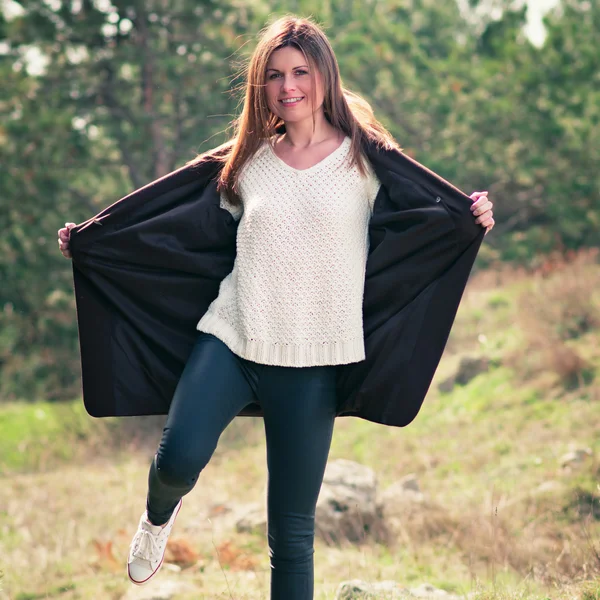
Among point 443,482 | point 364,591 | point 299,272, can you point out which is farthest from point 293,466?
point 443,482

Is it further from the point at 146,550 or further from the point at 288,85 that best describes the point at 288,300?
the point at 146,550

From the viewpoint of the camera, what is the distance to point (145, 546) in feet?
11.8

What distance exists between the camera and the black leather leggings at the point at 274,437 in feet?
10.4

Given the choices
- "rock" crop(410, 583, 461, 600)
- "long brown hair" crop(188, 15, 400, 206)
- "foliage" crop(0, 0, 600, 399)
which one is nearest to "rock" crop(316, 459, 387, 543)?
"rock" crop(410, 583, 461, 600)

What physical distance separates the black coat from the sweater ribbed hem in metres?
0.15

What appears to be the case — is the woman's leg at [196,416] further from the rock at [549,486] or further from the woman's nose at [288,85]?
the rock at [549,486]

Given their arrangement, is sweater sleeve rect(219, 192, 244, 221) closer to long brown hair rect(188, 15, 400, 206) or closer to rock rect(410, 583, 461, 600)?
long brown hair rect(188, 15, 400, 206)

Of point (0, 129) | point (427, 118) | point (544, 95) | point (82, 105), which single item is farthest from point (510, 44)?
point (0, 129)

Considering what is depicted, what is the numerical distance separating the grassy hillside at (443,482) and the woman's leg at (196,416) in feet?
3.76

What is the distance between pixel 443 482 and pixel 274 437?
5.10 m

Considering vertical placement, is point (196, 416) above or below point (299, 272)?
below

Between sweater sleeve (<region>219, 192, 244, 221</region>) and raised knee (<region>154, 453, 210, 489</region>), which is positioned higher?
sweater sleeve (<region>219, 192, 244, 221</region>)

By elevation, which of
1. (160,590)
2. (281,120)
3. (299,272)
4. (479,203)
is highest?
(281,120)

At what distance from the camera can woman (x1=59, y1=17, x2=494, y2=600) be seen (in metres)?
3.27
